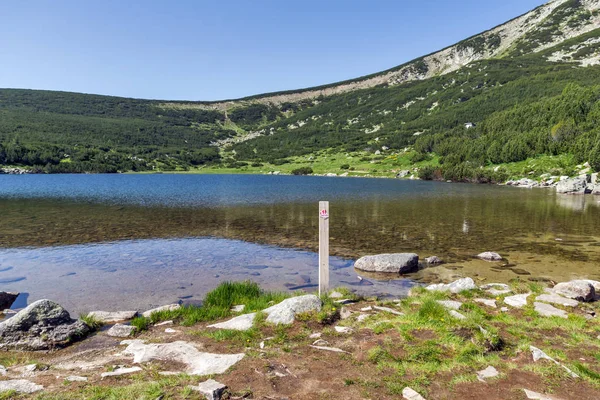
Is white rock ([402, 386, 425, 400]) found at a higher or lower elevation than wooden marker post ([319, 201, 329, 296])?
lower

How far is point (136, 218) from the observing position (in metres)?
35.4

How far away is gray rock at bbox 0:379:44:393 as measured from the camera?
6.23m

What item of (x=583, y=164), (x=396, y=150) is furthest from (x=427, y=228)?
(x=396, y=150)

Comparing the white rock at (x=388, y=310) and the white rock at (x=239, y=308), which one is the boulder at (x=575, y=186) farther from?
the white rock at (x=239, y=308)

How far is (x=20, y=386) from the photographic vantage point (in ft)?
21.0

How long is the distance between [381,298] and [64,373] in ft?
32.8

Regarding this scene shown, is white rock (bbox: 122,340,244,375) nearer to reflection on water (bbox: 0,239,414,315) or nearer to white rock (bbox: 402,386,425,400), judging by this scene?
white rock (bbox: 402,386,425,400)

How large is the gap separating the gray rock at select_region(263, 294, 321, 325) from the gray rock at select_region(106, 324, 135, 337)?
12.7 ft

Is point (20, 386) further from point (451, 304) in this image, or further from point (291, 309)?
point (451, 304)

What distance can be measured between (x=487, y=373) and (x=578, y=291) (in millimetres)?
7709

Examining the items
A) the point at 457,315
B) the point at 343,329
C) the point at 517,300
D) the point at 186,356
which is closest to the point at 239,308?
the point at 186,356

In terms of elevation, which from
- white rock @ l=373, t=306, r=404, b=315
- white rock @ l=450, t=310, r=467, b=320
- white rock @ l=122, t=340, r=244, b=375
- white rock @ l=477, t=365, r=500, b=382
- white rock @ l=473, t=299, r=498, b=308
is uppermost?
white rock @ l=477, t=365, r=500, b=382

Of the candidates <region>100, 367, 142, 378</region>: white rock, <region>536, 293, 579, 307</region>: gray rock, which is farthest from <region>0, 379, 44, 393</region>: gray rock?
<region>536, 293, 579, 307</region>: gray rock

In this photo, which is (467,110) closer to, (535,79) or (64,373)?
(535,79)
